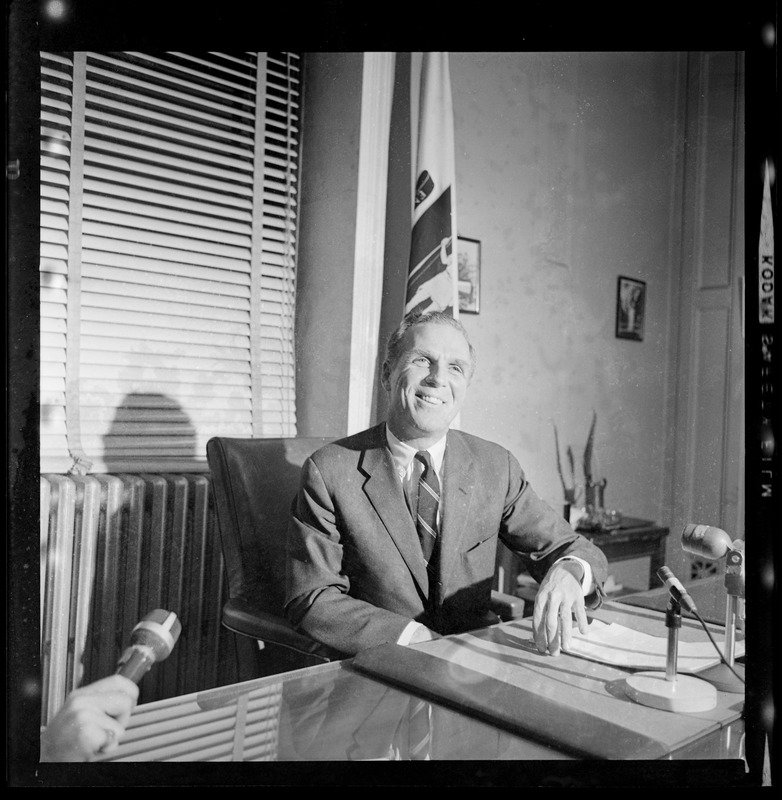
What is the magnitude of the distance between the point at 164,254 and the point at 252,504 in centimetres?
56

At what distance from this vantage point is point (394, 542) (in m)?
1.31

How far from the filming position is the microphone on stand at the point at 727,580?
1.02m

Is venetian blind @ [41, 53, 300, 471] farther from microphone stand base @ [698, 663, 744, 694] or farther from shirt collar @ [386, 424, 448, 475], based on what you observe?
microphone stand base @ [698, 663, 744, 694]

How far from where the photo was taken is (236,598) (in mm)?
1416

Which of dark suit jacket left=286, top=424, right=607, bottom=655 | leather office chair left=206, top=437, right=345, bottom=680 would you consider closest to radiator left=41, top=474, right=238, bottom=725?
leather office chair left=206, top=437, right=345, bottom=680

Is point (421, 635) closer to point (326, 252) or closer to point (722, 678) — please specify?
point (722, 678)

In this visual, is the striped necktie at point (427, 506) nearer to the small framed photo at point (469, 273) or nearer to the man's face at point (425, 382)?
the man's face at point (425, 382)

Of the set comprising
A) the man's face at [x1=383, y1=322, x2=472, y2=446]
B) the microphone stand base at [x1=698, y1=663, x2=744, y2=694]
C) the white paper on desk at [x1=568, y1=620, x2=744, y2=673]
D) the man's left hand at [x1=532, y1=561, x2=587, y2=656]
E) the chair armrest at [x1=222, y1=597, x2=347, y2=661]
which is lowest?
the chair armrest at [x1=222, y1=597, x2=347, y2=661]

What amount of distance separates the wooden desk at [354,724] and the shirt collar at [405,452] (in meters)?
0.47

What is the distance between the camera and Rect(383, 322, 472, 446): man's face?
53.8 inches

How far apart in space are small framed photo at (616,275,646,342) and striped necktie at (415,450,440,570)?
50 cm

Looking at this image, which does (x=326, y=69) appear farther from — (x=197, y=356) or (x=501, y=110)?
(x=197, y=356)

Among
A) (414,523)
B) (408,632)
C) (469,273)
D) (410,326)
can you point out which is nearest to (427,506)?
(414,523)
